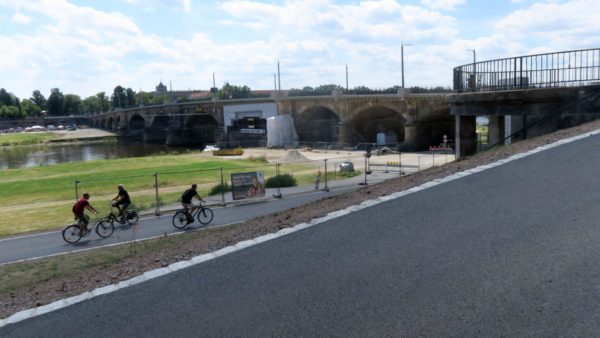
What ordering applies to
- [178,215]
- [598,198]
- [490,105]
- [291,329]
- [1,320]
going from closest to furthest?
[291,329] → [1,320] → [598,198] → [490,105] → [178,215]

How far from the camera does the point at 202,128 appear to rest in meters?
119

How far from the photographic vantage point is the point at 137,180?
130 ft

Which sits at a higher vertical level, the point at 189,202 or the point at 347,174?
the point at 189,202

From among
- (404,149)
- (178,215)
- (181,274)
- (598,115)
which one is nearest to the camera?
(181,274)

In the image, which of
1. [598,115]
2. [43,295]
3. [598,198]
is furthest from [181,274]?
[598,115]

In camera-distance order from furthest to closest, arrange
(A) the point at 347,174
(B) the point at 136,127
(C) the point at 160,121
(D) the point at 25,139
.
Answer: (B) the point at 136,127
(C) the point at 160,121
(D) the point at 25,139
(A) the point at 347,174

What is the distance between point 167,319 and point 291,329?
4.17 feet

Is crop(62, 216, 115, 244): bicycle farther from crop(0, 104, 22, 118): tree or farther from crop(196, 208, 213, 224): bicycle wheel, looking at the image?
crop(0, 104, 22, 118): tree

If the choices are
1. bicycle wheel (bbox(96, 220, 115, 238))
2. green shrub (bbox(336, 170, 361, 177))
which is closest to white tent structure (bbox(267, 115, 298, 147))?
green shrub (bbox(336, 170, 361, 177))

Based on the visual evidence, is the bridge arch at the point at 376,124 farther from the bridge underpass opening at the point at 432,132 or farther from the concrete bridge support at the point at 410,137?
the concrete bridge support at the point at 410,137

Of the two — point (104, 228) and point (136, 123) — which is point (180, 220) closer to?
point (104, 228)

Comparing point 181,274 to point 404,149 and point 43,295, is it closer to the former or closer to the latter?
point 43,295

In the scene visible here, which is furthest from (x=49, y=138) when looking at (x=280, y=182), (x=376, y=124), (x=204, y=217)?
(x=204, y=217)

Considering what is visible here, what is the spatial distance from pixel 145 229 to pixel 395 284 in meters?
14.7
